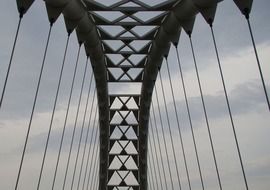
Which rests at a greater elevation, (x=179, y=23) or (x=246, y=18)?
(x=179, y=23)

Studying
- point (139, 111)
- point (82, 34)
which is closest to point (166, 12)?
point (82, 34)

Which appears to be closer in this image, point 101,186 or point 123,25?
point 123,25

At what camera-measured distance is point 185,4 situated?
1964cm

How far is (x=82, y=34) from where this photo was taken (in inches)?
936

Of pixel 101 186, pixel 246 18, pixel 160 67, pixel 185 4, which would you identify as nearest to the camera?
pixel 246 18

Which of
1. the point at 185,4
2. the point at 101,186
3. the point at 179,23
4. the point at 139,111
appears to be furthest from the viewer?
the point at 101,186

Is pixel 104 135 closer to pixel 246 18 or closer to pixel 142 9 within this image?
pixel 142 9

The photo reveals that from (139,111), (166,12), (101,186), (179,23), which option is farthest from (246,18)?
(101,186)

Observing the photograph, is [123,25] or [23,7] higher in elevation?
[123,25]

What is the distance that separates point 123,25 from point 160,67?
574 cm

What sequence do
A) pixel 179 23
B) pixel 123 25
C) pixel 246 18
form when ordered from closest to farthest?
1. pixel 246 18
2. pixel 179 23
3. pixel 123 25

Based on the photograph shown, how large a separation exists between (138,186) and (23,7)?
31.6 meters

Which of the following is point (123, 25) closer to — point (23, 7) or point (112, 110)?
point (23, 7)

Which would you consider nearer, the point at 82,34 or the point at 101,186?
the point at 82,34
